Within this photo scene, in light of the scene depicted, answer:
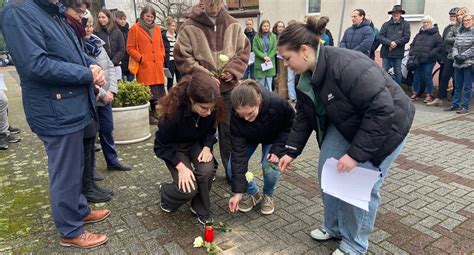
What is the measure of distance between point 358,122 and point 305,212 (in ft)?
4.56

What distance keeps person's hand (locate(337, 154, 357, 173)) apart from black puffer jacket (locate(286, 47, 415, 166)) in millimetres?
36

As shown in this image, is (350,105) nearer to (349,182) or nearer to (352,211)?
(349,182)

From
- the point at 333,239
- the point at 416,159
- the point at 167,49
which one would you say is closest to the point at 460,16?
the point at 416,159

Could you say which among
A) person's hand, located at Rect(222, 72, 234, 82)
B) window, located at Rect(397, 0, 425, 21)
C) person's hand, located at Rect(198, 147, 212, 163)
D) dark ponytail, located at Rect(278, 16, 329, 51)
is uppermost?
window, located at Rect(397, 0, 425, 21)

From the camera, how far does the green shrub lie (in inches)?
214

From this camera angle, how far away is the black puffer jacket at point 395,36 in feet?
26.5

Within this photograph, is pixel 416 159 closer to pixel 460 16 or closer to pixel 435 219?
pixel 435 219

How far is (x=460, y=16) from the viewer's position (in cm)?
724

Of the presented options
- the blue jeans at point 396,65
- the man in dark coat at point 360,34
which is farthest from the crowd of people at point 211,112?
the blue jeans at point 396,65

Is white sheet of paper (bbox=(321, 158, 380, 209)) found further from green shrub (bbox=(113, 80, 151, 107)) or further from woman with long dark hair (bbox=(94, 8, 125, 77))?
woman with long dark hair (bbox=(94, 8, 125, 77))

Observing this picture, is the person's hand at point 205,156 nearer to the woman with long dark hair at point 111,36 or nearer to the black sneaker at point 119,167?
the black sneaker at point 119,167

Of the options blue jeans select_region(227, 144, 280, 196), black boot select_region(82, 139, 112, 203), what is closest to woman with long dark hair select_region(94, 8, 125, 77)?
black boot select_region(82, 139, 112, 203)

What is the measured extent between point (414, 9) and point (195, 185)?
9399 millimetres

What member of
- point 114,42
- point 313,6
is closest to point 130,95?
point 114,42
